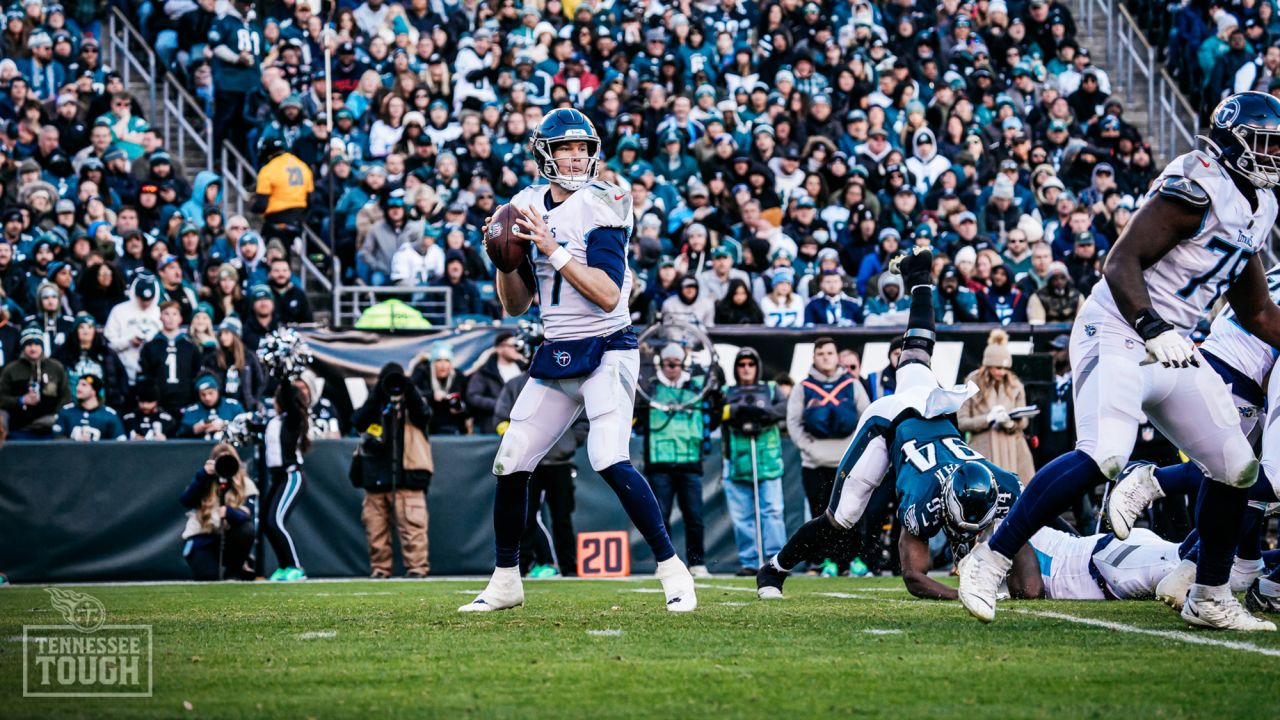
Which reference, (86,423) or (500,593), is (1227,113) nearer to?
(500,593)

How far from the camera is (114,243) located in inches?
616

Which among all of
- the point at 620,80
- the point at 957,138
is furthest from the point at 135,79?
the point at 957,138

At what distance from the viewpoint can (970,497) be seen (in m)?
7.66

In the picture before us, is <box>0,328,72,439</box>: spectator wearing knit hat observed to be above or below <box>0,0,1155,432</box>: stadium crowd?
below

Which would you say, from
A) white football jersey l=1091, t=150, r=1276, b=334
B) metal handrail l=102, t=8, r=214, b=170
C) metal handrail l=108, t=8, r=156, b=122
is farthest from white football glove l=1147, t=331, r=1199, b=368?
metal handrail l=108, t=8, r=156, b=122

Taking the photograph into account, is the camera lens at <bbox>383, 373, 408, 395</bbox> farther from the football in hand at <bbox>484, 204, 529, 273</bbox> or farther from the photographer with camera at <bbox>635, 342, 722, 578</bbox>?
the football in hand at <bbox>484, 204, 529, 273</bbox>

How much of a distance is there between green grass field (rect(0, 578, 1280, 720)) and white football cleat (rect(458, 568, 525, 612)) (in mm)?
194

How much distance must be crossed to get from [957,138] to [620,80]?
4031 millimetres

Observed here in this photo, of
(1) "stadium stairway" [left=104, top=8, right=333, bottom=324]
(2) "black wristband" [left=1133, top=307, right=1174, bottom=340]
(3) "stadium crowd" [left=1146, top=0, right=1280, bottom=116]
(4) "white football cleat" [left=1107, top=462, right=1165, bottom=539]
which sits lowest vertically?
(4) "white football cleat" [left=1107, top=462, right=1165, bottom=539]

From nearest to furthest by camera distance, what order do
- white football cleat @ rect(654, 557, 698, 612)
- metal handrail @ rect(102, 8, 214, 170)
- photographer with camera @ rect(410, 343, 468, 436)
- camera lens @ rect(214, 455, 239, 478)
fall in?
1. white football cleat @ rect(654, 557, 698, 612)
2. camera lens @ rect(214, 455, 239, 478)
3. photographer with camera @ rect(410, 343, 468, 436)
4. metal handrail @ rect(102, 8, 214, 170)

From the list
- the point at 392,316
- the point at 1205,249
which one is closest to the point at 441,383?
the point at 392,316

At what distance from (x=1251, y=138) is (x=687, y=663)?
9.65 ft

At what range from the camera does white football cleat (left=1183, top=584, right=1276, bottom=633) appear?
6422mm

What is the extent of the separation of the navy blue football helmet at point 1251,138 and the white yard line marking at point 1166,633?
5.61 feet
